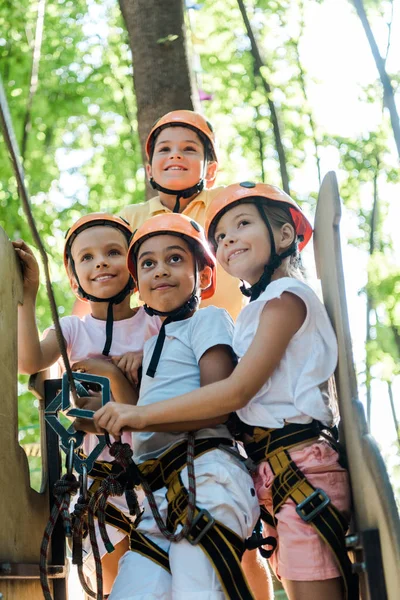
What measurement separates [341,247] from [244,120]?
11.4 m

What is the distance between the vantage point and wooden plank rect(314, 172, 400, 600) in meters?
2.35

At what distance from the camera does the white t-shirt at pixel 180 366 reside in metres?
3.17

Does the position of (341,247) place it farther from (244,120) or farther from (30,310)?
(244,120)

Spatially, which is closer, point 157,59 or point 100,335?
point 100,335

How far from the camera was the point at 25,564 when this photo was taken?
9.58 feet

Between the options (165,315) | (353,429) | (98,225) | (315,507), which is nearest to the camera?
(353,429)

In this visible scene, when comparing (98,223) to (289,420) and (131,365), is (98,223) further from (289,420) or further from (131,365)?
(289,420)

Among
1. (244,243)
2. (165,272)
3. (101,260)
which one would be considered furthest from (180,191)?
(244,243)

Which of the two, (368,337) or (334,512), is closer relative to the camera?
(334,512)

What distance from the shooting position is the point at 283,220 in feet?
11.2

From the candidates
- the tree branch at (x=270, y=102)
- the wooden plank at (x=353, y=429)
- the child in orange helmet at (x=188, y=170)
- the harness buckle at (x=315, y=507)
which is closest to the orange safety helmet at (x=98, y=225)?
the child in orange helmet at (x=188, y=170)

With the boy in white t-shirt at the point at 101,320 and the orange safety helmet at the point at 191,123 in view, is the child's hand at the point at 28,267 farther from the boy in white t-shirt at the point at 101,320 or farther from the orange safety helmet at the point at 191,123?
the orange safety helmet at the point at 191,123

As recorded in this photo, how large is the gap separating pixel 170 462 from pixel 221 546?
0.38 m

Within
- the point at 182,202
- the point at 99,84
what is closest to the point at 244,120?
the point at 99,84
